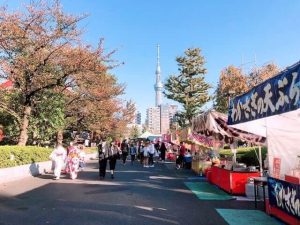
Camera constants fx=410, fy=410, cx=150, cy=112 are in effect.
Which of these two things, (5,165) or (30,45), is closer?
(5,165)

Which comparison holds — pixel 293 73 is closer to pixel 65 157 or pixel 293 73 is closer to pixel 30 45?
pixel 65 157

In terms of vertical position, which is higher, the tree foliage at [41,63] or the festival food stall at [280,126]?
the tree foliage at [41,63]

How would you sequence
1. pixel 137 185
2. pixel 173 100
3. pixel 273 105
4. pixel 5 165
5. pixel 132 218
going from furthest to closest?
pixel 173 100
pixel 5 165
pixel 137 185
pixel 132 218
pixel 273 105

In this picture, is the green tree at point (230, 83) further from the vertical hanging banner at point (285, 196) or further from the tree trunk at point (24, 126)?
the vertical hanging banner at point (285, 196)

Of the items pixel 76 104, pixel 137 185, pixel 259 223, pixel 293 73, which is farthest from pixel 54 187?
pixel 76 104

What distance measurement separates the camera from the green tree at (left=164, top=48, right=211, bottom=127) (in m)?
62.3

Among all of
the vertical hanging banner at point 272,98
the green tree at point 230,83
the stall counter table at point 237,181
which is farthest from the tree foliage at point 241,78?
the vertical hanging banner at point 272,98

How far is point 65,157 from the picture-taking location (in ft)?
68.1

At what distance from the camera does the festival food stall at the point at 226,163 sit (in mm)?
13820

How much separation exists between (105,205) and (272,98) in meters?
5.30

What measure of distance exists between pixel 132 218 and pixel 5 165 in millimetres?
10459

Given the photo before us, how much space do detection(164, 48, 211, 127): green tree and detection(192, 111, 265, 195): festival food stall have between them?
134 ft

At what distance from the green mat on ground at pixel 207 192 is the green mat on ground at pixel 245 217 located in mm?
2423

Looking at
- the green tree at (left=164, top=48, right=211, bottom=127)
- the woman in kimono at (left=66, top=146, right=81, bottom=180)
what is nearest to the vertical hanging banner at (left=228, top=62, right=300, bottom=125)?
the woman in kimono at (left=66, top=146, right=81, bottom=180)
